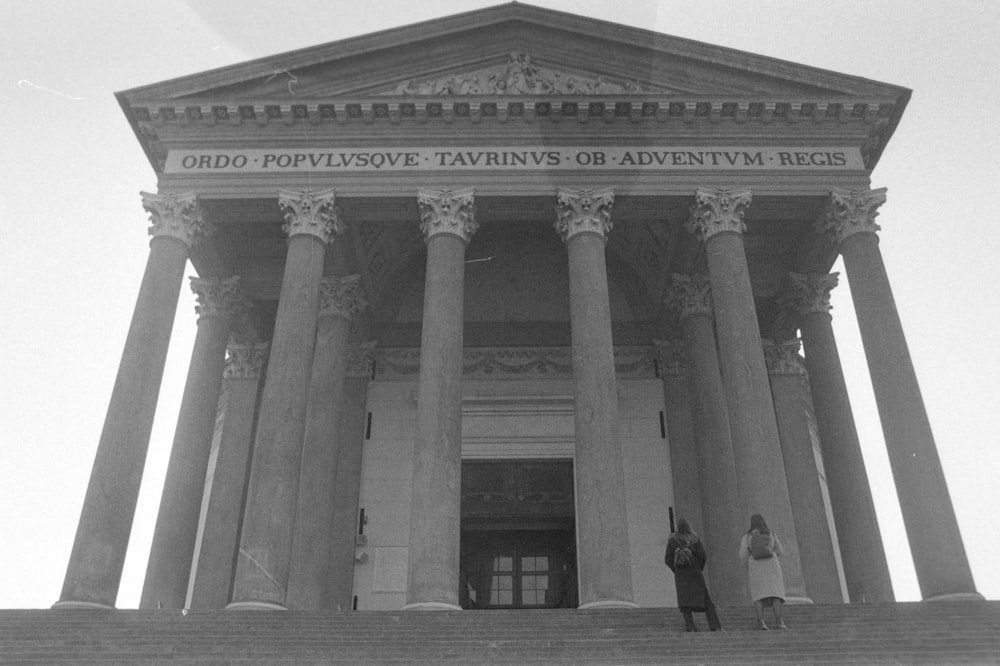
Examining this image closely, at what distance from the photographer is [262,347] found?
2561 cm

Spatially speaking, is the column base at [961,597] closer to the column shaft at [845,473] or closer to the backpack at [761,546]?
the column shaft at [845,473]

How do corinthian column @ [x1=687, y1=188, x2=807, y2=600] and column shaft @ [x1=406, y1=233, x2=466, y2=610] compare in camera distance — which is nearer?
column shaft @ [x1=406, y1=233, x2=466, y2=610]

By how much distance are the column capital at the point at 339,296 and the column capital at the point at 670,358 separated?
872 cm

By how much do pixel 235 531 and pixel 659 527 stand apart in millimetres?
10858

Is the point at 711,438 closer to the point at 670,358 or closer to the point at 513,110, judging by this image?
the point at 670,358

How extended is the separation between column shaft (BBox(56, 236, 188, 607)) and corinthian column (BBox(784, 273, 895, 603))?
15.4m

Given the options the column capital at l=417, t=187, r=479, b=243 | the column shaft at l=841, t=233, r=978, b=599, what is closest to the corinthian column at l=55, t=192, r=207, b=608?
the column capital at l=417, t=187, r=479, b=243

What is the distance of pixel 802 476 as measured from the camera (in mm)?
22969

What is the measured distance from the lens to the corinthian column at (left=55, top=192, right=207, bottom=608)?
1659 centimetres

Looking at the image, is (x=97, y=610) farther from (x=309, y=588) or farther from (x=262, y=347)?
(x=262, y=347)

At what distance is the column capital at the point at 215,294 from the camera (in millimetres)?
23219

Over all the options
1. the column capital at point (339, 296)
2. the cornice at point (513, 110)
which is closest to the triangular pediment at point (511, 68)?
the cornice at point (513, 110)

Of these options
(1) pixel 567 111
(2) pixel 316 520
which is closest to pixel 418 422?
(2) pixel 316 520

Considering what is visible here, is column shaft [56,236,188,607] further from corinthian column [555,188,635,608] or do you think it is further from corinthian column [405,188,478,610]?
corinthian column [555,188,635,608]
